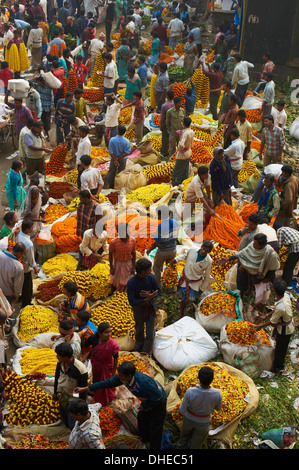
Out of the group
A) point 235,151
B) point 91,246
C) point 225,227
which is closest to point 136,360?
point 91,246

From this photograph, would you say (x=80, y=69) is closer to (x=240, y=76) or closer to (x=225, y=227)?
(x=240, y=76)

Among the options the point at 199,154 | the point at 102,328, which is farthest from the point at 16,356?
the point at 199,154

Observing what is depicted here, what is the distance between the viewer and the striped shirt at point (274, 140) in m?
9.97

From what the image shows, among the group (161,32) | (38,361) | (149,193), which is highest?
(161,32)

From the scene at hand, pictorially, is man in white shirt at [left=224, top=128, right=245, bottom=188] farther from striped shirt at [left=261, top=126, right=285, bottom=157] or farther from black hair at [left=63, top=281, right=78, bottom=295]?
black hair at [left=63, top=281, right=78, bottom=295]

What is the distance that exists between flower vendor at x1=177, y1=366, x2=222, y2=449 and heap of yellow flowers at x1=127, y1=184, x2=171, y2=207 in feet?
15.6

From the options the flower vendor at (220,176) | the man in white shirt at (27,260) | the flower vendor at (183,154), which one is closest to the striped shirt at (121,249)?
the man in white shirt at (27,260)

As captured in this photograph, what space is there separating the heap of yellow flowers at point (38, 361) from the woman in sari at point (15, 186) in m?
2.70

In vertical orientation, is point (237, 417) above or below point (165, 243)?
below

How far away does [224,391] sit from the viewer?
5988 millimetres

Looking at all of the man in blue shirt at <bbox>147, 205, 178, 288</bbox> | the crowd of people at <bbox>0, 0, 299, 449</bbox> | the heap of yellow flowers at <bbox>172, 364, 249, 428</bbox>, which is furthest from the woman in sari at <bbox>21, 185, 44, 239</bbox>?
A: the heap of yellow flowers at <bbox>172, 364, 249, 428</bbox>

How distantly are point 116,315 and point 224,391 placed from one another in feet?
5.70

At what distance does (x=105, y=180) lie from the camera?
1045 centimetres

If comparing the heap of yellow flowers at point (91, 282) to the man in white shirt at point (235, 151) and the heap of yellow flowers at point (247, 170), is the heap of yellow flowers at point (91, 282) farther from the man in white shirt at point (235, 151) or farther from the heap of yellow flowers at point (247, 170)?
the heap of yellow flowers at point (247, 170)
